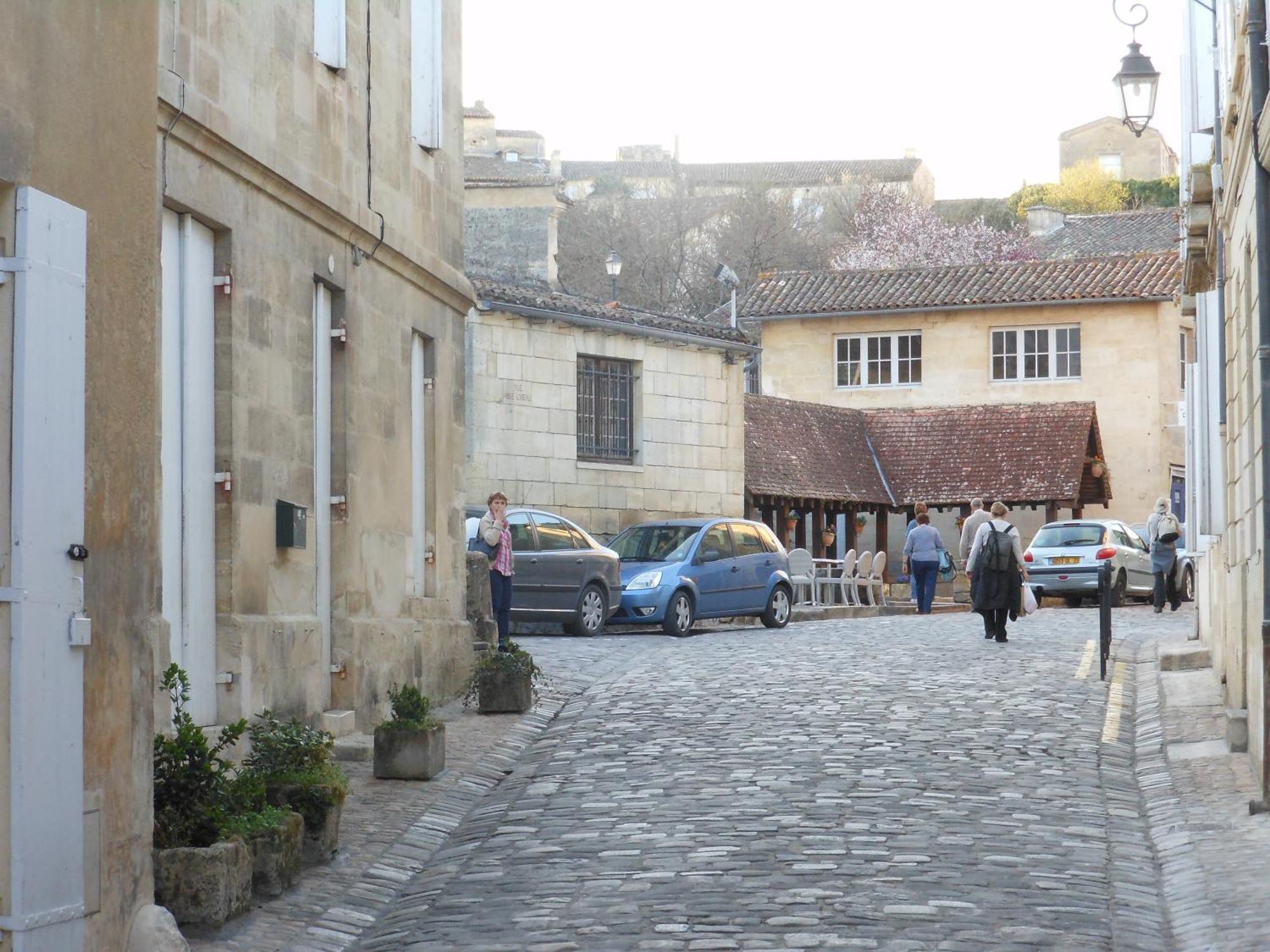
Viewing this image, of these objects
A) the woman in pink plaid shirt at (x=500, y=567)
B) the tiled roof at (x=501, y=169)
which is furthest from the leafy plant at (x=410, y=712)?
the tiled roof at (x=501, y=169)

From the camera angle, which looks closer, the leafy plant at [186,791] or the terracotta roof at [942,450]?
the leafy plant at [186,791]

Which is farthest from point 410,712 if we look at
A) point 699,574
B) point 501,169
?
point 501,169

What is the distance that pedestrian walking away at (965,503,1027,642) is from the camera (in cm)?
2012

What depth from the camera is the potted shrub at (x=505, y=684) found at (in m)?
14.3

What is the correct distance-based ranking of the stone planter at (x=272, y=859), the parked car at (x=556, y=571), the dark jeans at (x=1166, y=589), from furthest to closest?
the dark jeans at (x=1166, y=589), the parked car at (x=556, y=571), the stone planter at (x=272, y=859)

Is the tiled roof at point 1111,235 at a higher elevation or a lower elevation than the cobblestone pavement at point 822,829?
higher

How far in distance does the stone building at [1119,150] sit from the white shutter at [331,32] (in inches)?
3348

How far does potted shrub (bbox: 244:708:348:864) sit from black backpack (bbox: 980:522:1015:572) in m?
11.9

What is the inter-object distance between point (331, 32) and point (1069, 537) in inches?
804

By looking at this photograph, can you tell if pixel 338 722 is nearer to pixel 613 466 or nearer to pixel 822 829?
pixel 822 829

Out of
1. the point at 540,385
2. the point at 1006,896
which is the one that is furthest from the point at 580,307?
the point at 1006,896

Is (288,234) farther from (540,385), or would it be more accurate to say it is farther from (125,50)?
(540,385)

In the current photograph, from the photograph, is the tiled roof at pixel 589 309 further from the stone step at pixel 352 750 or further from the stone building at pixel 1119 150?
the stone building at pixel 1119 150

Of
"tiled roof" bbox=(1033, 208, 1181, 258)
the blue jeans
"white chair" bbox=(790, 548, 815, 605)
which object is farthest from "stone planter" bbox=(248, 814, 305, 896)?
"tiled roof" bbox=(1033, 208, 1181, 258)
